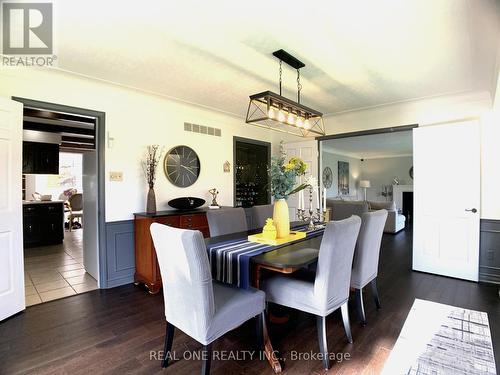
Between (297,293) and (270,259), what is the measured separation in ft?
1.23

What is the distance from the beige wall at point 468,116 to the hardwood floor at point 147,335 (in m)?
1.23

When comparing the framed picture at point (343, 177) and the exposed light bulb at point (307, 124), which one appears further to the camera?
the framed picture at point (343, 177)

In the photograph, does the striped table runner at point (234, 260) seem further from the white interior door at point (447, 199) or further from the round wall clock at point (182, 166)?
the white interior door at point (447, 199)

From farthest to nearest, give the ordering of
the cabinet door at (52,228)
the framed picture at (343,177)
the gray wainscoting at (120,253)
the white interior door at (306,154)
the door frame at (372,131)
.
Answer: the framed picture at (343,177) → the cabinet door at (52,228) → the white interior door at (306,154) → the door frame at (372,131) → the gray wainscoting at (120,253)

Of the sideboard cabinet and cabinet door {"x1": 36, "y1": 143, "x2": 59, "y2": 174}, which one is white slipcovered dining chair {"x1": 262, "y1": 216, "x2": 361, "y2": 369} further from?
cabinet door {"x1": 36, "y1": 143, "x2": 59, "y2": 174}

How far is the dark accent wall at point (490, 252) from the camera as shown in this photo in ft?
11.3

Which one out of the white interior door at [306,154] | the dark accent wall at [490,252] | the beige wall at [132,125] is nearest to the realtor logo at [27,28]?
the beige wall at [132,125]

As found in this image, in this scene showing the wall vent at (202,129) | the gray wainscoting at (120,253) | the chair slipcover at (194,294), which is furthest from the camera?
the wall vent at (202,129)

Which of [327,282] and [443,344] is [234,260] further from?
[443,344]

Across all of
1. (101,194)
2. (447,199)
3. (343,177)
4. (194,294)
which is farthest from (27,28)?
(343,177)

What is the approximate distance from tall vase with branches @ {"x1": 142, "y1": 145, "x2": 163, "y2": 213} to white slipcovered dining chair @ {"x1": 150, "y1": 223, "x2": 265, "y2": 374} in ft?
6.08

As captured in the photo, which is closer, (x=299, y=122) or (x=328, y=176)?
(x=299, y=122)

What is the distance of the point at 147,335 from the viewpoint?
234cm

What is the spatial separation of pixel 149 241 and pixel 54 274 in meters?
1.87
